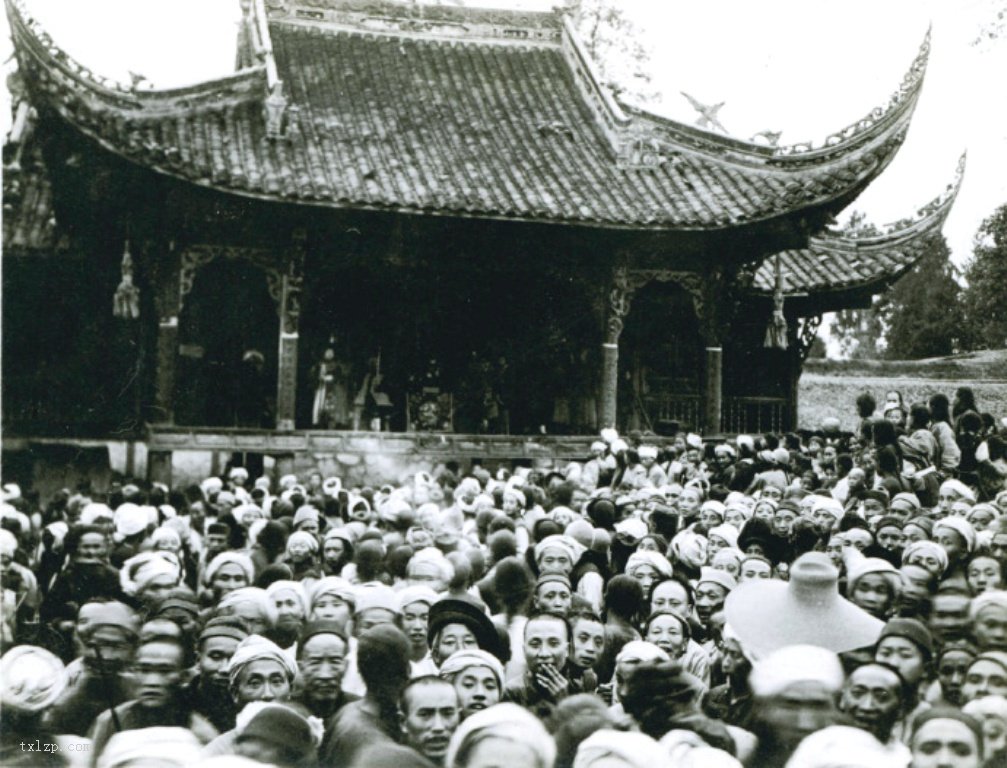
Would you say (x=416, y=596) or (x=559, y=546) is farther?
(x=559, y=546)

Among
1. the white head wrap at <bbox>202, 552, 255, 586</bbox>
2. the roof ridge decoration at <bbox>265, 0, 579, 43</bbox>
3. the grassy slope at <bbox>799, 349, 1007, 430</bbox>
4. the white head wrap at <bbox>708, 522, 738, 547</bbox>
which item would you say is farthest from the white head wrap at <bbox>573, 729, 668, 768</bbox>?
the grassy slope at <bbox>799, 349, 1007, 430</bbox>

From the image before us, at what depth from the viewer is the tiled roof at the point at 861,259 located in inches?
712

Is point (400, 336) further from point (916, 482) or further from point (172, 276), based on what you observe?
point (916, 482)

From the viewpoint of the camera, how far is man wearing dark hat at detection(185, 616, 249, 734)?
4.94m

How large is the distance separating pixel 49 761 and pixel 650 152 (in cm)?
1359

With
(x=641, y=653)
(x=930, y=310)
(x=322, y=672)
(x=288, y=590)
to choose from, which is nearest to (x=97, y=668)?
(x=322, y=672)

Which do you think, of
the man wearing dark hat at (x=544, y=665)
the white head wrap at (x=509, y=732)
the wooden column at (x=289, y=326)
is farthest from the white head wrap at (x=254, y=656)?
the wooden column at (x=289, y=326)

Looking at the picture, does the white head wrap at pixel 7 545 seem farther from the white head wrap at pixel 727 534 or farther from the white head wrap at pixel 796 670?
the white head wrap at pixel 796 670

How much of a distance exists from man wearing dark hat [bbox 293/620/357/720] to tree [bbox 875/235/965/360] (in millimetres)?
15925

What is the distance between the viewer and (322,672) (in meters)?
4.90

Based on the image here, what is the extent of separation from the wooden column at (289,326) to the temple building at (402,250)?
0.04 metres

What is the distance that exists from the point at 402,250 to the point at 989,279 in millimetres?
7019

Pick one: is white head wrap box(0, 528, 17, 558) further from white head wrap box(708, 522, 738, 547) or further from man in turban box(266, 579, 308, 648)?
white head wrap box(708, 522, 738, 547)

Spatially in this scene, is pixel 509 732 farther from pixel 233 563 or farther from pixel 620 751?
pixel 233 563
